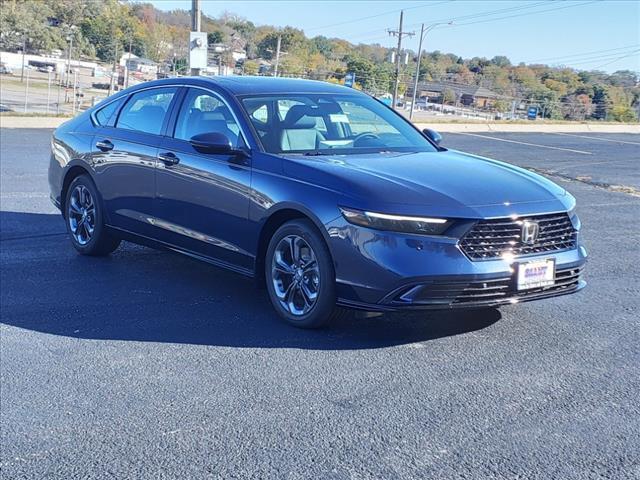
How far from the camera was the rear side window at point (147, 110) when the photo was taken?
6.51 meters

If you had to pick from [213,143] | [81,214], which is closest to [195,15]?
[81,214]

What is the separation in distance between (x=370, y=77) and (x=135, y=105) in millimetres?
48317

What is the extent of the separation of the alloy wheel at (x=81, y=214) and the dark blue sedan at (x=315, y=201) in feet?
0.06

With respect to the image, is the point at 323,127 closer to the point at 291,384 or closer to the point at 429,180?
the point at 429,180

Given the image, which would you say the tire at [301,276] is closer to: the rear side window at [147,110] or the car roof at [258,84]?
the car roof at [258,84]

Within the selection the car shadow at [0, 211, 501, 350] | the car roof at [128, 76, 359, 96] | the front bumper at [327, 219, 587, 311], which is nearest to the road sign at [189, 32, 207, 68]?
the car shadow at [0, 211, 501, 350]

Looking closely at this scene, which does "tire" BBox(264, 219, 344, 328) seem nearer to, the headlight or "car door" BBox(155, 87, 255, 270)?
"car door" BBox(155, 87, 255, 270)

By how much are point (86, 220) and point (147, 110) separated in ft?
4.14

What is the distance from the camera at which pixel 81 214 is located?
289 inches

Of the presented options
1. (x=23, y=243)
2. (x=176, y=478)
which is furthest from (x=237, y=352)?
(x=23, y=243)

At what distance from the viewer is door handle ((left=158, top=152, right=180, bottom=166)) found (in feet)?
20.1

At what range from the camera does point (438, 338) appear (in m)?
5.02

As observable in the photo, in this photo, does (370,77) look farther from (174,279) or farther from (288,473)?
(288,473)

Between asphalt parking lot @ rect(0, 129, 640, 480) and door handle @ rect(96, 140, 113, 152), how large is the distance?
102 cm
